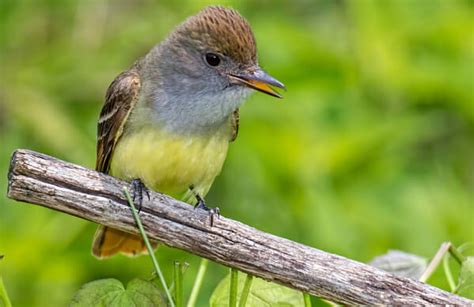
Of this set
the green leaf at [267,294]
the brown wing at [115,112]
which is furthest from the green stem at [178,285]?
the brown wing at [115,112]

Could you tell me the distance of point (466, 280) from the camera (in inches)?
114

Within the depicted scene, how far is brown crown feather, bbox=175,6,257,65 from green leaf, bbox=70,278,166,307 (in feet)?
3.79

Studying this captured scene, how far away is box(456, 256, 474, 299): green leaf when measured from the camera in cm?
288

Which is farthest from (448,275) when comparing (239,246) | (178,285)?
(178,285)

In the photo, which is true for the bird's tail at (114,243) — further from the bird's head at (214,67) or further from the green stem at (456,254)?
the green stem at (456,254)

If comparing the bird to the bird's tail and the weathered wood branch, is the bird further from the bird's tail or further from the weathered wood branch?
the weathered wood branch

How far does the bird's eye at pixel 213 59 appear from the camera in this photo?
379 cm

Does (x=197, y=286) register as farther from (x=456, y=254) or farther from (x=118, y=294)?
(x=456, y=254)

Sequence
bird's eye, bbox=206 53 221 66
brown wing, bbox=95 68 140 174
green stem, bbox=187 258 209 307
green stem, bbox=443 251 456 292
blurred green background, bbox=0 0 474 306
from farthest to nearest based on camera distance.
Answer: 1. blurred green background, bbox=0 0 474 306
2. brown wing, bbox=95 68 140 174
3. bird's eye, bbox=206 53 221 66
4. green stem, bbox=443 251 456 292
5. green stem, bbox=187 258 209 307

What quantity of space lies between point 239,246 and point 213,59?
116 centimetres

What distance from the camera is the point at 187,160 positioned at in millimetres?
3787

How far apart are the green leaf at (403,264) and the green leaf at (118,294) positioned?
76 cm

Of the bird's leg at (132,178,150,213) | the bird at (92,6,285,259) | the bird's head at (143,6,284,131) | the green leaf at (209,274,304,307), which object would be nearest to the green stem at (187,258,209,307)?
the green leaf at (209,274,304,307)

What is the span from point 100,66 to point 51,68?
0.22 metres
